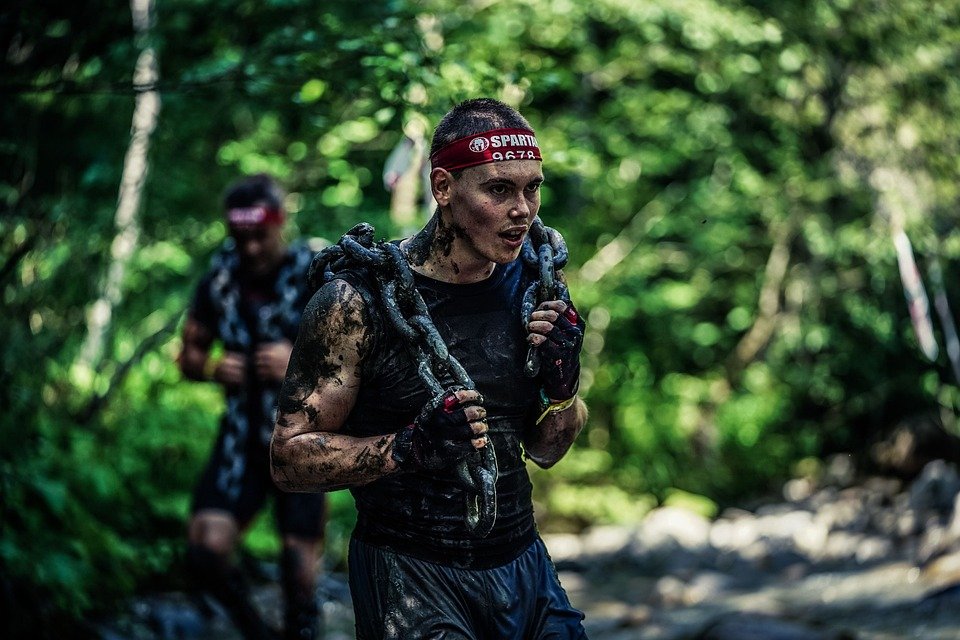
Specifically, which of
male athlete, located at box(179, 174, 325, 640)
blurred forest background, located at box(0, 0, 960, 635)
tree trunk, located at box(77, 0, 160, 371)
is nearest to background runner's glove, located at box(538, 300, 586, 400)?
male athlete, located at box(179, 174, 325, 640)

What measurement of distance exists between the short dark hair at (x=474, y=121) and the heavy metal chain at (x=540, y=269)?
12.3 inches

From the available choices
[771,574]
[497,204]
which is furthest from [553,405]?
[771,574]

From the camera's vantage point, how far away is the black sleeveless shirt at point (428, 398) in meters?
3.03

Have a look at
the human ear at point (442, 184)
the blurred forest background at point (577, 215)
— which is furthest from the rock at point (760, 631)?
the human ear at point (442, 184)

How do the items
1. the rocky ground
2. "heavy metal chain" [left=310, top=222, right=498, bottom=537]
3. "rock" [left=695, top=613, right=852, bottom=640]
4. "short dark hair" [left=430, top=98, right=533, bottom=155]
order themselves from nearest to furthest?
"heavy metal chain" [left=310, top=222, right=498, bottom=537], "short dark hair" [left=430, top=98, right=533, bottom=155], "rock" [left=695, top=613, right=852, bottom=640], the rocky ground

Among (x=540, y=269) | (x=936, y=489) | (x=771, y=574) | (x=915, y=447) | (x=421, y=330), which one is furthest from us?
(x=915, y=447)

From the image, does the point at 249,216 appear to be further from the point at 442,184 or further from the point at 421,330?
the point at 421,330

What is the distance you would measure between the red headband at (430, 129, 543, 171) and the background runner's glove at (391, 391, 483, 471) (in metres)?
0.63

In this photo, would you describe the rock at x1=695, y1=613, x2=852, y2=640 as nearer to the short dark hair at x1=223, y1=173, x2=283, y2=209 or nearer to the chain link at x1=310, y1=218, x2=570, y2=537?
the short dark hair at x1=223, y1=173, x2=283, y2=209

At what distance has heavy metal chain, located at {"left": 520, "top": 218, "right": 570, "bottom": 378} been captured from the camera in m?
3.06

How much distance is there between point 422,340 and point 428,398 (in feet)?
0.55

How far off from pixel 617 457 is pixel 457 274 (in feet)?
30.9

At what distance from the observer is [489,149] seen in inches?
117

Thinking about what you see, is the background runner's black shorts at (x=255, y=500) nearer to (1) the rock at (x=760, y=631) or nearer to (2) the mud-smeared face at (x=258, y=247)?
(2) the mud-smeared face at (x=258, y=247)
